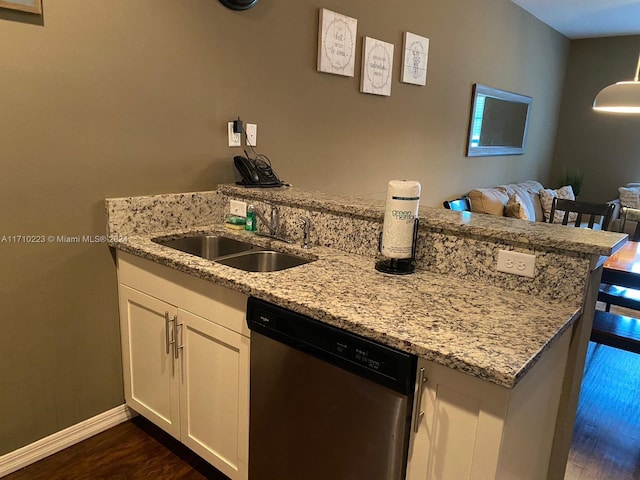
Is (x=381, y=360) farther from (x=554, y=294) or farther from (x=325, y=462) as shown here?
(x=554, y=294)

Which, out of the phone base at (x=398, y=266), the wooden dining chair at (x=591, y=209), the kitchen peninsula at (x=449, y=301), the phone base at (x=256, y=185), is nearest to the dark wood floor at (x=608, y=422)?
the kitchen peninsula at (x=449, y=301)

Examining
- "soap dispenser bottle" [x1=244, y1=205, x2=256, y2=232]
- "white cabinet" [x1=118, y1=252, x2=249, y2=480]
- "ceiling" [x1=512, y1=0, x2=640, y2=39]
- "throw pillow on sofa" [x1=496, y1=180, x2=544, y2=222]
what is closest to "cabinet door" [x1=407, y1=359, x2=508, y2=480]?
"white cabinet" [x1=118, y1=252, x2=249, y2=480]

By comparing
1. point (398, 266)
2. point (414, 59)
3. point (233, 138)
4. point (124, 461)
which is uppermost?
point (414, 59)

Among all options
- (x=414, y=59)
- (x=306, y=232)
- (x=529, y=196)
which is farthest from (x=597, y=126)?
(x=306, y=232)

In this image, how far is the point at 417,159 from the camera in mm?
Answer: 3873

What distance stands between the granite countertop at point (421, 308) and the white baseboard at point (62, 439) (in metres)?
0.88

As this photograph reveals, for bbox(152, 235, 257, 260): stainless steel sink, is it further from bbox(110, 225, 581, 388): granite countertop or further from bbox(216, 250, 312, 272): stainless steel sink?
bbox(110, 225, 581, 388): granite countertop

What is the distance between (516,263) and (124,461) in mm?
1779

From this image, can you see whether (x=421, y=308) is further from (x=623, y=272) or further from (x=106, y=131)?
(x=623, y=272)

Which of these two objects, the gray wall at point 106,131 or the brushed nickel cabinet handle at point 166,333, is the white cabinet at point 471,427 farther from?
the gray wall at point 106,131

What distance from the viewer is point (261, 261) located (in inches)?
84.2

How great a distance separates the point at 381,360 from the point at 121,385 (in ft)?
5.15

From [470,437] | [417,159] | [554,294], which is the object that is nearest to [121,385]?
[470,437]

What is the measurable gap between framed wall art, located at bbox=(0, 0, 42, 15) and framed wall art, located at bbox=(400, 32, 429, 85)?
2387 mm
